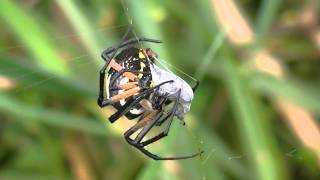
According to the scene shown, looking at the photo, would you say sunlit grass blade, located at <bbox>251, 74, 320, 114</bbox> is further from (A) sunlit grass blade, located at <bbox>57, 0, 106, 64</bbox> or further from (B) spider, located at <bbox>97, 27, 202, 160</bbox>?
(B) spider, located at <bbox>97, 27, 202, 160</bbox>

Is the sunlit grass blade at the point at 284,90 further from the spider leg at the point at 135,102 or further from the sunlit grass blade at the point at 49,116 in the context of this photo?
the spider leg at the point at 135,102

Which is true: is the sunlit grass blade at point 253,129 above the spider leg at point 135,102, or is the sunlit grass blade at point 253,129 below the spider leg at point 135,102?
below

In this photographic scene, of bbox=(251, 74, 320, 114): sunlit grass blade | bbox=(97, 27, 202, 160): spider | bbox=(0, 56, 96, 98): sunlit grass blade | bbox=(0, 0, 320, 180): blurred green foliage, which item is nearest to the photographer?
bbox=(97, 27, 202, 160): spider

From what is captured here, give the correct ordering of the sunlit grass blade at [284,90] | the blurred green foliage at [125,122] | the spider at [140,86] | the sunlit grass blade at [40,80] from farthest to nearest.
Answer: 1. the sunlit grass blade at [284,90]
2. the blurred green foliage at [125,122]
3. the sunlit grass blade at [40,80]
4. the spider at [140,86]

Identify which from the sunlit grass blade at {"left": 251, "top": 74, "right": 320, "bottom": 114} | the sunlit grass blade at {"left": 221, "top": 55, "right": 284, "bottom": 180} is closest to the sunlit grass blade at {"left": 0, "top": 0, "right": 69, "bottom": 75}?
the sunlit grass blade at {"left": 221, "top": 55, "right": 284, "bottom": 180}

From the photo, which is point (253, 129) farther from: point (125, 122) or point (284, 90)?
→ point (125, 122)

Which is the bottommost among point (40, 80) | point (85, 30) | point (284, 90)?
point (284, 90)

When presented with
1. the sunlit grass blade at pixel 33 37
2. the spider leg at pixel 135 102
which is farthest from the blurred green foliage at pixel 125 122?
the spider leg at pixel 135 102

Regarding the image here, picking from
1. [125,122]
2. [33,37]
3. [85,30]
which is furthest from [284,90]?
[33,37]

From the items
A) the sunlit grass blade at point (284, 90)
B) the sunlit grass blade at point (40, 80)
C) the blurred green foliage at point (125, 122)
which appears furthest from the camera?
the sunlit grass blade at point (284, 90)
